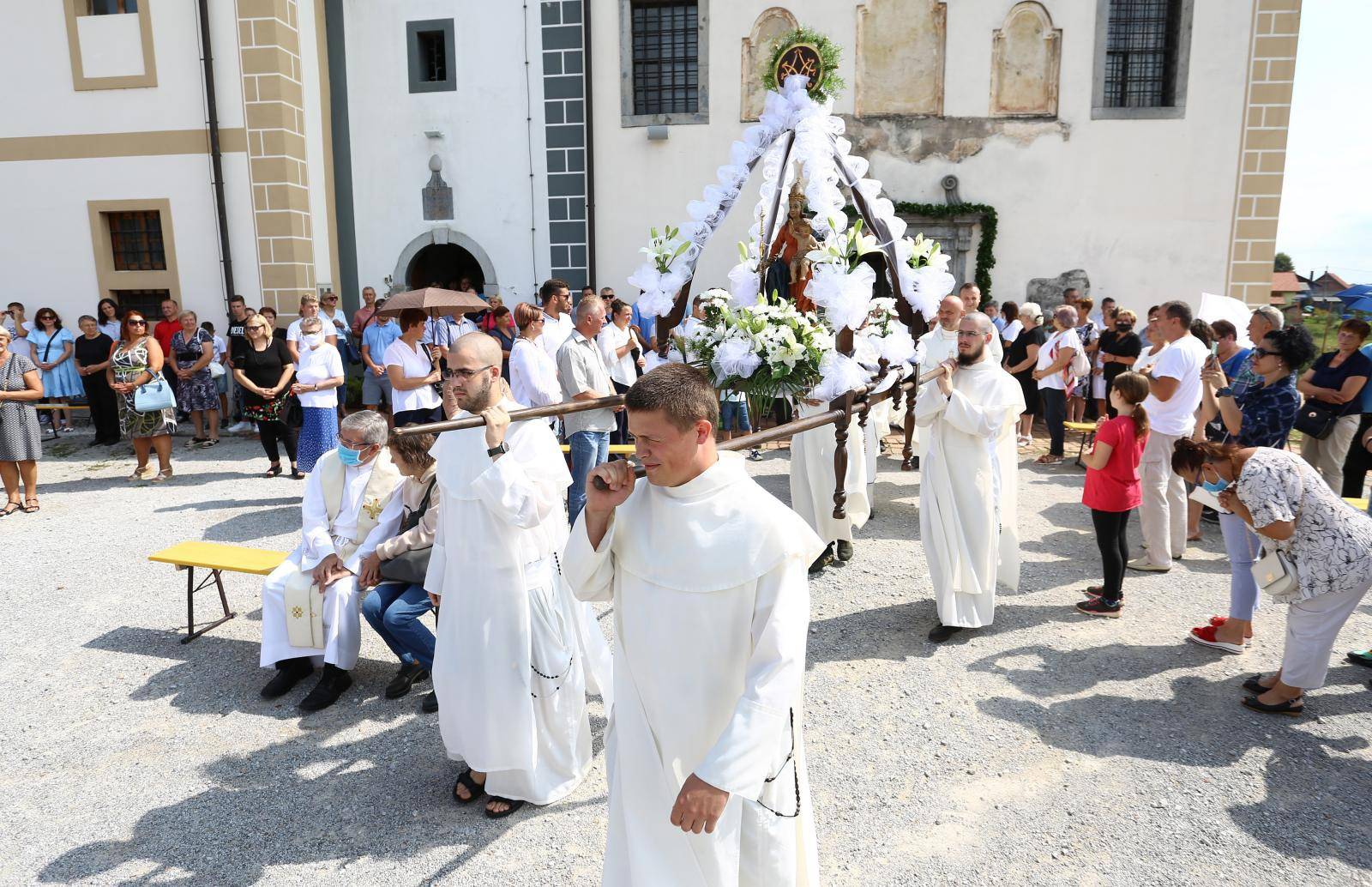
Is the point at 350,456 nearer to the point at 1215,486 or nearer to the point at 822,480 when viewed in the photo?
the point at 822,480

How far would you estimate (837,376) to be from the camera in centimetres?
409

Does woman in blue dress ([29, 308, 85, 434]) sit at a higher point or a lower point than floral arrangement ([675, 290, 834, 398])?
lower

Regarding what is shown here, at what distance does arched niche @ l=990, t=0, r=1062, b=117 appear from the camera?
13508 millimetres

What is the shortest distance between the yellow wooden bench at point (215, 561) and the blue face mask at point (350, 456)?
979 mm

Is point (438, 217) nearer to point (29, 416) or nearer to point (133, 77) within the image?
point (133, 77)

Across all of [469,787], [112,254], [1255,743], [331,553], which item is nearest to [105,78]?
[112,254]

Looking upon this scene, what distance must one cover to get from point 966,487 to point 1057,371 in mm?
5317

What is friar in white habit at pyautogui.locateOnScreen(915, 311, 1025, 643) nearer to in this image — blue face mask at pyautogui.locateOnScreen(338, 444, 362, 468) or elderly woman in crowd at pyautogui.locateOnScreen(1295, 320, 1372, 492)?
elderly woman in crowd at pyautogui.locateOnScreen(1295, 320, 1372, 492)

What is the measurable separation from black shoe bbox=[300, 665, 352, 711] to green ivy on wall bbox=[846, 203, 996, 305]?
11559 mm

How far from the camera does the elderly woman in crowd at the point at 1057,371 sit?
386 inches

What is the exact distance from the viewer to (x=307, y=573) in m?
4.76

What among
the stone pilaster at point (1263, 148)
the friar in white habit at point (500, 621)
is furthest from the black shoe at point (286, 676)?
the stone pilaster at point (1263, 148)

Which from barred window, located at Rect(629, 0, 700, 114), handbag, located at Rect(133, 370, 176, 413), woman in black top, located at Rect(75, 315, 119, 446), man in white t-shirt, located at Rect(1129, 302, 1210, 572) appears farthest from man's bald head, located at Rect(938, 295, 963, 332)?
woman in black top, located at Rect(75, 315, 119, 446)

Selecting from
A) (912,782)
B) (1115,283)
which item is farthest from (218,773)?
(1115,283)
